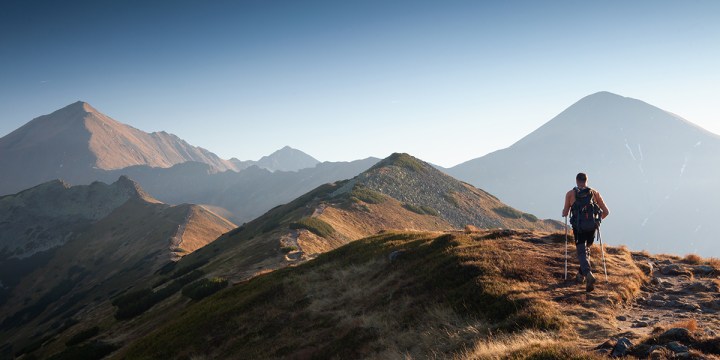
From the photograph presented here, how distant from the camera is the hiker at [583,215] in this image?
1403 cm

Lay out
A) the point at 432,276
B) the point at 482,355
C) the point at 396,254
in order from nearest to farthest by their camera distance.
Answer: the point at 482,355 < the point at 432,276 < the point at 396,254

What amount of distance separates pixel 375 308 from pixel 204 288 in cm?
1691

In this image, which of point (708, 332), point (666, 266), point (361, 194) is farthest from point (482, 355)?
point (361, 194)

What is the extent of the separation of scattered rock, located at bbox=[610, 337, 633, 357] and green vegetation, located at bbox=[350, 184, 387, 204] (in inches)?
2415

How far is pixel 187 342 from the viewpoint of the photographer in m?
17.7

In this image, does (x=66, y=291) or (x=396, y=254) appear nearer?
(x=396, y=254)

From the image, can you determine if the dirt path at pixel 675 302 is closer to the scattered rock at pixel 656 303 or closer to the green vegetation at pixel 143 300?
the scattered rock at pixel 656 303

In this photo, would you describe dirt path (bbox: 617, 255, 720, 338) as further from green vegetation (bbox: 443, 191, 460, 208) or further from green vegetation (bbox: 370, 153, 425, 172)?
green vegetation (bbox: 370, 153, 425, 172)

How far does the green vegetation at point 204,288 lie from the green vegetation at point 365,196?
138 ft

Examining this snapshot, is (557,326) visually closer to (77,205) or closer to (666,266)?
(666,266)

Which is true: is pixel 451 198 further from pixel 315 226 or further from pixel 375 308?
pixel 375 308

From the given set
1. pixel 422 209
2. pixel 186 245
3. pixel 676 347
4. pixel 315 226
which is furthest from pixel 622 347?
pixel 186 245

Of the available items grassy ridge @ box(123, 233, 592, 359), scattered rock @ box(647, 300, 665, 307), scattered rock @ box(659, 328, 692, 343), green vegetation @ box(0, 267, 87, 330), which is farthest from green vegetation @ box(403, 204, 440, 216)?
green vegetation @ box(0, 267, 87, 330)

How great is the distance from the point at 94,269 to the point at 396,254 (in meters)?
121
